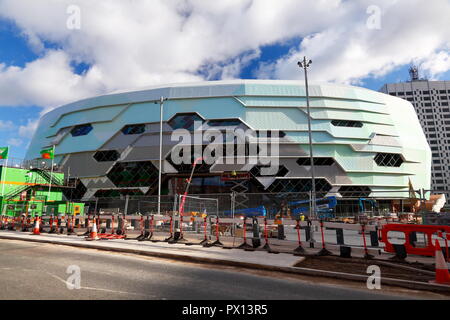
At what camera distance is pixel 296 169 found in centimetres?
3784

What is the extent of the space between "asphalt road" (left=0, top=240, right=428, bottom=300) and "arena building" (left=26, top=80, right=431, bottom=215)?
31.3 m

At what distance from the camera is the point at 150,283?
16.5 feet

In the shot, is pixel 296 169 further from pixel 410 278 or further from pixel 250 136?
pixel 410 278

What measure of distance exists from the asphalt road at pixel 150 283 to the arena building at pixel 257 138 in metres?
31.3

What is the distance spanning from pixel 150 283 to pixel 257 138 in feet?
110

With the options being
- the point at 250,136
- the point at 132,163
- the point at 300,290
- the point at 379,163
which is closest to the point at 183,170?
the point at 132,163

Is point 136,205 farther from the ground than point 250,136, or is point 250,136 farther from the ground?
point 250,136

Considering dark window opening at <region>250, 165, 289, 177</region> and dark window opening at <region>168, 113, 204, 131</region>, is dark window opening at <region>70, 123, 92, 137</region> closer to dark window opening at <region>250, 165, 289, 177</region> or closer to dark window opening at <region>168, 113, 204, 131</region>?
dark window opening at <region>168, 113, 204, 131</region>

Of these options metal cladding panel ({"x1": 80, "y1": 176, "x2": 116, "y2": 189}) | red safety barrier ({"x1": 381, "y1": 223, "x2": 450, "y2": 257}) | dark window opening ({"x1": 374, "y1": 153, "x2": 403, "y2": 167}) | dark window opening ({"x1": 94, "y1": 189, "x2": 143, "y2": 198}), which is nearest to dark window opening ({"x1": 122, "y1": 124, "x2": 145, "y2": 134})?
metal cladding panel ({"x1": 80, "y1": 176, "x2": 116, "y2": 189})

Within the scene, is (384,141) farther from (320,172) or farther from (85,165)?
(85,165)

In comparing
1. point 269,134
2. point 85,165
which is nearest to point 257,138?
point 269,134

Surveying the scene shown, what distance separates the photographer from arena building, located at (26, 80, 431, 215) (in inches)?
1503
